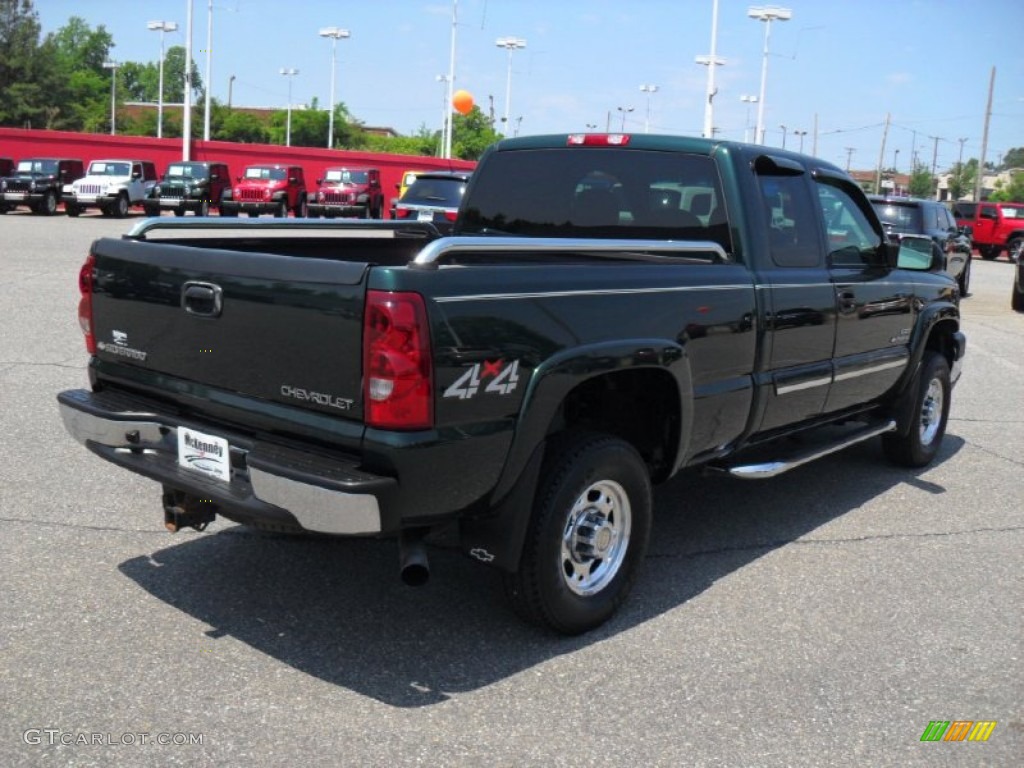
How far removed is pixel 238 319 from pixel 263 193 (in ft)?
99.8

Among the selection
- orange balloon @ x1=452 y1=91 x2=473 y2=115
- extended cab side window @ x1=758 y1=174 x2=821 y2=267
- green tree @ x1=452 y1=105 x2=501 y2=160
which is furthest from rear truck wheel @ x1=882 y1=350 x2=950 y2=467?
green tree @ x1=452 y1=105 x2=501 y2=160

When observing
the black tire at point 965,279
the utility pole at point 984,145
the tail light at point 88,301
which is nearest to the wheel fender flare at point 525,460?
the tail light at point 88,301

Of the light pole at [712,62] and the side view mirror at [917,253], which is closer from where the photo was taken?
the side view mirror at [917,253]

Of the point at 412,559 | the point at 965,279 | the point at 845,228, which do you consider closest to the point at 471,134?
the point at 965,279

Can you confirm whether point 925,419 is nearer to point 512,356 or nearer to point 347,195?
point 512,356

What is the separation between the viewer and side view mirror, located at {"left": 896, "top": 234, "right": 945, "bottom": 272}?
20.9 ft

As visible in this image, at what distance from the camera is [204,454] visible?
3.63 m

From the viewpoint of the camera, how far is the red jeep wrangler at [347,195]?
3369 centimetres

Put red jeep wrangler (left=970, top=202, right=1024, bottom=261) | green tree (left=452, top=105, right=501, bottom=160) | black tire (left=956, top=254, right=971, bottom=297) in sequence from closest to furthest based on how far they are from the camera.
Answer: black tire (left=956, top=254, right=971, bottom=297)
red jeep wrangler (left=970, top=202, right=1024, bottom=261)
green tree (left=452, top=105, right=501, bottom=160)

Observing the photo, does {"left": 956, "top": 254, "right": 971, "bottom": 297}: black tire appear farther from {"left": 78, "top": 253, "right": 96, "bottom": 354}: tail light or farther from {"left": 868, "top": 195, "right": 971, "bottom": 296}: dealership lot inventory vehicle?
{"left": 78, "top": 253, "right": 96, "bottom": 354}: tail light

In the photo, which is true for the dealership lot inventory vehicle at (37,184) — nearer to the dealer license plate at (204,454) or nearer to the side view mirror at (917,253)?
the side view mirror at (917,253)

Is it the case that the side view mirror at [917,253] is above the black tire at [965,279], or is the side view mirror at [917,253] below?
above

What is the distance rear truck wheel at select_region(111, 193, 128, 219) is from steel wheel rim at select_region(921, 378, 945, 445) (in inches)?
1172

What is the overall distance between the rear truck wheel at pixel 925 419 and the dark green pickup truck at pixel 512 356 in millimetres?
1006
